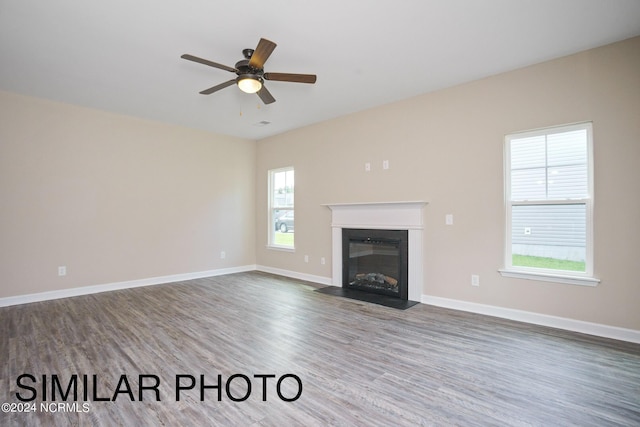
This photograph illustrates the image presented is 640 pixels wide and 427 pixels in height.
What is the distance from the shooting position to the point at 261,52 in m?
2.55

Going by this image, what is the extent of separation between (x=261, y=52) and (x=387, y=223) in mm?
2863

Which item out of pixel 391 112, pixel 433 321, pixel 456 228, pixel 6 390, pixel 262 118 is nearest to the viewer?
pixel 6 390

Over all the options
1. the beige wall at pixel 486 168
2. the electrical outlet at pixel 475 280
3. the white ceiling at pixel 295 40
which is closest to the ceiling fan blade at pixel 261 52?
the white ceiling at pixel 295 40

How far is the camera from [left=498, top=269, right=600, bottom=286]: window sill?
9.93ft

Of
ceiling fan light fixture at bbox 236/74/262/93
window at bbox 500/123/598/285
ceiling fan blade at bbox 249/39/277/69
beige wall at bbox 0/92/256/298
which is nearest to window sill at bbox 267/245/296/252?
beige wall at bbox 0/92/256/298

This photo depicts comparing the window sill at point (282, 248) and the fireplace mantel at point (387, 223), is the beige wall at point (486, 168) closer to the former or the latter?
the fireplace mantel at point (387, 223)

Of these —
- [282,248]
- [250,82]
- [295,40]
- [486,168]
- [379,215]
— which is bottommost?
[282,248]

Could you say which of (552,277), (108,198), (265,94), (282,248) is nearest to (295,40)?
(265,94)

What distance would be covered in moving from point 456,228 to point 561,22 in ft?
7.37

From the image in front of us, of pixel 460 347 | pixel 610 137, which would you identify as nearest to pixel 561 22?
pixel 610 137

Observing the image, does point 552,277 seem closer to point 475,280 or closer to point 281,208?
point 475,280

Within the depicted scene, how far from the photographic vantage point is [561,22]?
2629 millimetres

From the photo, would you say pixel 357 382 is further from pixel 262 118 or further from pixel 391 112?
pixel 262 118

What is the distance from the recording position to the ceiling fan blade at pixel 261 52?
2.41 metres
